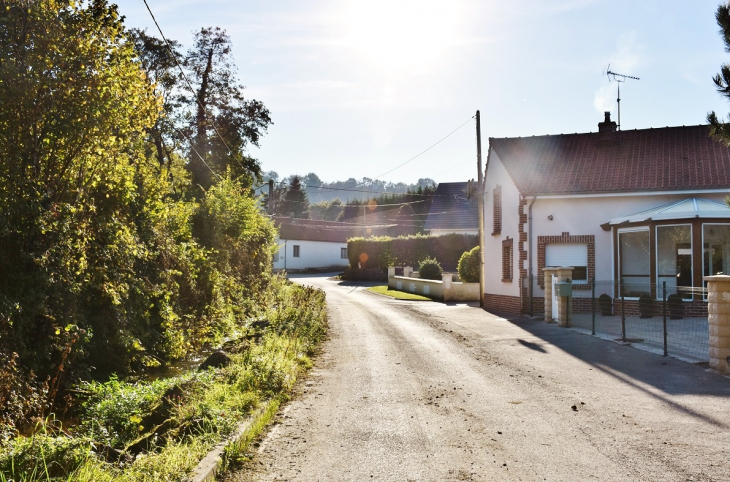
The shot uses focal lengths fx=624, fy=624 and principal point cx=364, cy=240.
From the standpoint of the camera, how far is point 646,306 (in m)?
15.9

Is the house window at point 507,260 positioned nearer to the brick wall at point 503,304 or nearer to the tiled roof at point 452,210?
the brick wall at point 503,304

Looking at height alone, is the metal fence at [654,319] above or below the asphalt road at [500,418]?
above

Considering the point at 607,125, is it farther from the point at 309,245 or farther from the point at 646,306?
the point at 309,245

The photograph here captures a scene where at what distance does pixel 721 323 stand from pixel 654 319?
4915mm

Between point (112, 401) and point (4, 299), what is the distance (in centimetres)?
167

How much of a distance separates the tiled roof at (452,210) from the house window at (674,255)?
1020 inches

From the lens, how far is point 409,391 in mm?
8578

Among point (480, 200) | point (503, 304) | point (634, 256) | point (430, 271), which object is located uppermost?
point (480, 200)

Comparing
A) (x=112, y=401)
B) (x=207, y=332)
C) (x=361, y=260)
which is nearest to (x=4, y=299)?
(x=112, y=401)

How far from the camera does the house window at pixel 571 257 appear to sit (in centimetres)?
2194

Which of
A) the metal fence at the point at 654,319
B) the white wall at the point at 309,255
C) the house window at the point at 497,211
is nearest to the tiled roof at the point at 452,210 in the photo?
the white wall at the point at 309,255

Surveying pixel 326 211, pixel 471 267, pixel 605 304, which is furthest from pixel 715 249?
pixel 326 211

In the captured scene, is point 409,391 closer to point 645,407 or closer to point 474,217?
point 645,407

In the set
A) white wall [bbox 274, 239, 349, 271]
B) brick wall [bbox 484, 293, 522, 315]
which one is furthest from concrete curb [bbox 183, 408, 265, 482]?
white wall [bbox 274, 239, 349, 271]
